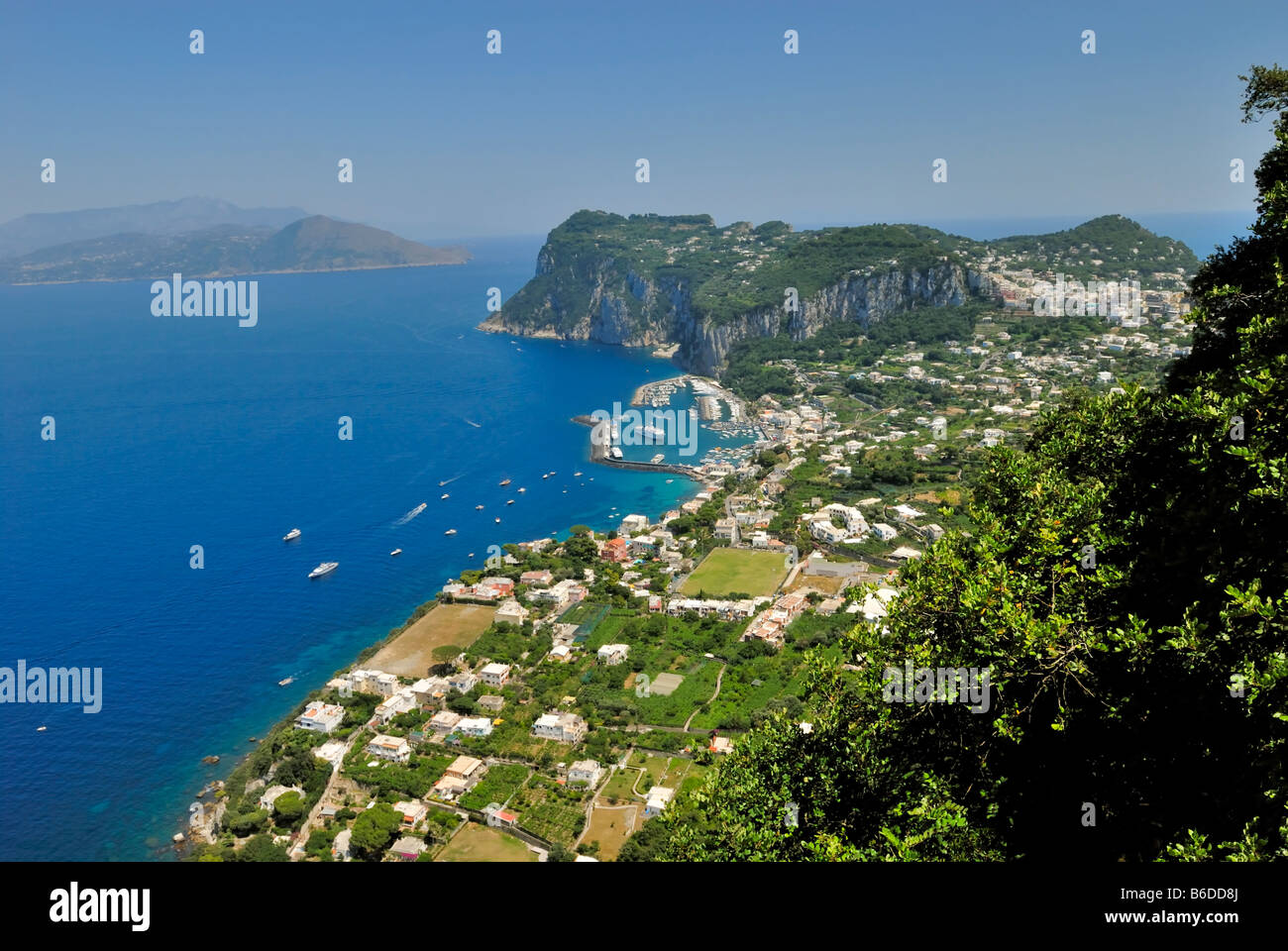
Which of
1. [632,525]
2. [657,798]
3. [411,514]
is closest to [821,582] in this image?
[632,525]

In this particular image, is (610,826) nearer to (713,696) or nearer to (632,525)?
(713,696)

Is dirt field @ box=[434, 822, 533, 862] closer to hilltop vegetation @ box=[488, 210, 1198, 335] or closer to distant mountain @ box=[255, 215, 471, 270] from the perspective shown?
hilltop vegetation @ box=[488, 210, 1198, 335]

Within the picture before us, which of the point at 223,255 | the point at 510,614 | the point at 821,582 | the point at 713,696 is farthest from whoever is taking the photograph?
the point at 223,255

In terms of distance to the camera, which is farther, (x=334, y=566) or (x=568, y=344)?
(x=568, y=344)

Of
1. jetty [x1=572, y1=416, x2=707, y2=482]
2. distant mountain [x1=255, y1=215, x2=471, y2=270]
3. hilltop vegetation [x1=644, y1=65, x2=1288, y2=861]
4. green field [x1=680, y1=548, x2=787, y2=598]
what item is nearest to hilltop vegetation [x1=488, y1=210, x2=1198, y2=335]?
jetty [x1=572, y1=416, x2=707, y2=482]

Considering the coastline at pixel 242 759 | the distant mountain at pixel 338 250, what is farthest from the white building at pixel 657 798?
the distant mountain at pixel 338 250

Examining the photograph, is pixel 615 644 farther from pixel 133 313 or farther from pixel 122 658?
pixel 133 313

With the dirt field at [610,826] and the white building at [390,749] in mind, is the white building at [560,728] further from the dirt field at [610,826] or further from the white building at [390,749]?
the white building at [390,749]
